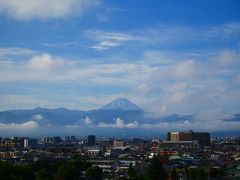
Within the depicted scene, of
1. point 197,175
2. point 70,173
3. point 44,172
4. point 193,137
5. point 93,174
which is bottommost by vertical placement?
point 197,175

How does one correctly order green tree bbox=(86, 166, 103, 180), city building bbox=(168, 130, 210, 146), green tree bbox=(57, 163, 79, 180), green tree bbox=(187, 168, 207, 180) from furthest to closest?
city building bbox=(168, 130, 210, 146), green tree bbox=(86, 166, 103, 180), green tree bbox=(187, 168, 207, 180), green tree bbox=(57, 163, 79, 180)

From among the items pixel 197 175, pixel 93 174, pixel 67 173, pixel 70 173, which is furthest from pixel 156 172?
pixel 67 173

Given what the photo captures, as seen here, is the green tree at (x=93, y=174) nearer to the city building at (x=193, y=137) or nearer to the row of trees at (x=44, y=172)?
the row of trees at (x=44, y=172)

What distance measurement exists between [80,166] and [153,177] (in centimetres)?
1094

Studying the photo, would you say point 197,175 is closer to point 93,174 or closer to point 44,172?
point 93,174

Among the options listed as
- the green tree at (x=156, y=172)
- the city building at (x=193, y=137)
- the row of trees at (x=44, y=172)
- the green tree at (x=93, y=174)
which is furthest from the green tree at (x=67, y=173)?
the city building at (x=193, y=137)

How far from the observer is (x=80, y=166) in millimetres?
57844

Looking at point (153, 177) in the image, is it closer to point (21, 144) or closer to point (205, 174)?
point (205, 174)

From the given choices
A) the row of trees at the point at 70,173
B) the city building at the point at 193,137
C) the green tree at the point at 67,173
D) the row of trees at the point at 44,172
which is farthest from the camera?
the city building at the point at 193,137

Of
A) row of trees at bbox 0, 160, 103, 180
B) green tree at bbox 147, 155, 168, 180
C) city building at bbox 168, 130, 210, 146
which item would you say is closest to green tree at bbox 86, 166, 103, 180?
row of trees at bbox 0, 160, 103, 180

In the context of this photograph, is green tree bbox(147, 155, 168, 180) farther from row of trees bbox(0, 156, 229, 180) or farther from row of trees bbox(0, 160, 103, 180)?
row of trees bbox(0, 160, 103, 180)

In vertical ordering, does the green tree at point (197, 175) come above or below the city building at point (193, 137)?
below

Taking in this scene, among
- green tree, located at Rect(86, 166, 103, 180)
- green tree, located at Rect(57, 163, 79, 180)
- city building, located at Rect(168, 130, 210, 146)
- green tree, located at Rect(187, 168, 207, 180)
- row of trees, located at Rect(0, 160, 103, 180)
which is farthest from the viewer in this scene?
city building, located at Rect(168, 130, 210, 146)

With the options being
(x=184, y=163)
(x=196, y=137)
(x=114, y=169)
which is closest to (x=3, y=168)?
(x=114, y=169)
